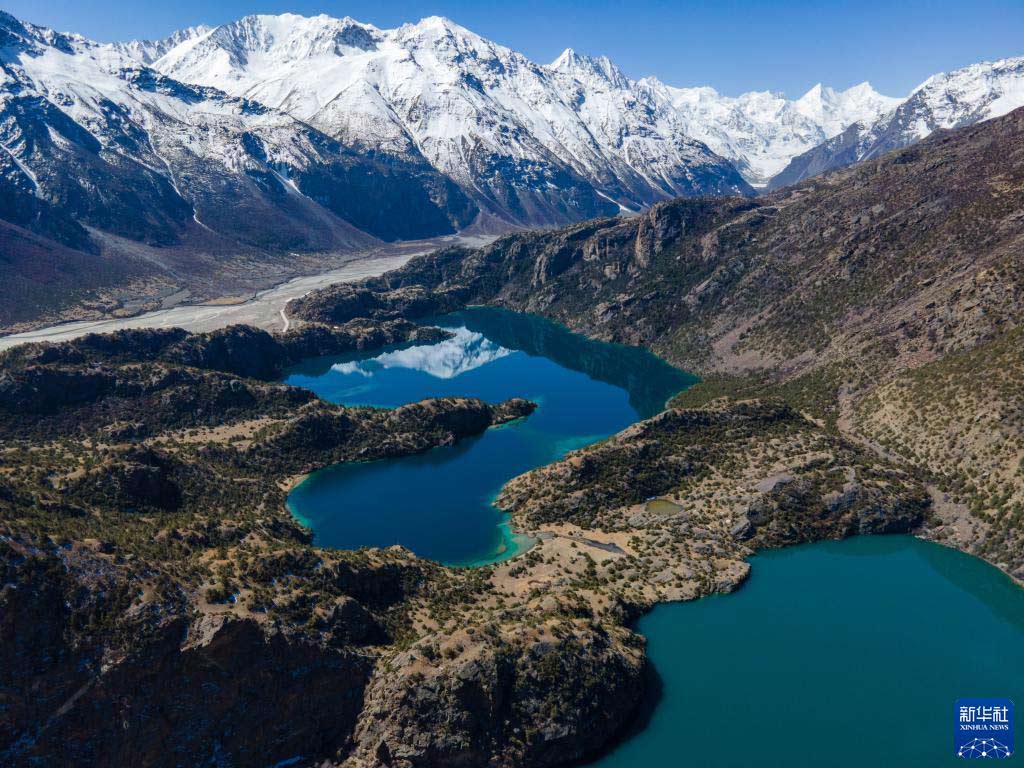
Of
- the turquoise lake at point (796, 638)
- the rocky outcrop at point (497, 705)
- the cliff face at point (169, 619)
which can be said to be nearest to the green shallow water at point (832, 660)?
the turquoise lake at point (796, 638)

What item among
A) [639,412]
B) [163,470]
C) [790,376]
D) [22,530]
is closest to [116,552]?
[22,530]

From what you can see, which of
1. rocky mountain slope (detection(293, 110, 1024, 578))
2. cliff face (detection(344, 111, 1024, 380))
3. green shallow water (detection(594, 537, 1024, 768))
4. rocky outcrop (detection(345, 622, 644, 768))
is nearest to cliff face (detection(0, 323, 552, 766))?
rocky outcrop (detection(345, 622, 644, 768))

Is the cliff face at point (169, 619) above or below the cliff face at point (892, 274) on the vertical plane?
below

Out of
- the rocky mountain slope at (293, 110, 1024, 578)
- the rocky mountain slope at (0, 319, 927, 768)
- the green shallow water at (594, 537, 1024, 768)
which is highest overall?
the rocky mountain slope at (293, 110, 1024, 578)

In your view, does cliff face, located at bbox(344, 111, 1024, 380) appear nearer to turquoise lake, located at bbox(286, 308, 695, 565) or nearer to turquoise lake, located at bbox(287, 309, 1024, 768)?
turquoise lake, located at bbox(286, 308, 695, 565)

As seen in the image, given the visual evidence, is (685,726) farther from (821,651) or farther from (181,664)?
(181,664)

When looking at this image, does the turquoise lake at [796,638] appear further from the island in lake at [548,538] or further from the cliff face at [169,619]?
the cliff face at [169,619]

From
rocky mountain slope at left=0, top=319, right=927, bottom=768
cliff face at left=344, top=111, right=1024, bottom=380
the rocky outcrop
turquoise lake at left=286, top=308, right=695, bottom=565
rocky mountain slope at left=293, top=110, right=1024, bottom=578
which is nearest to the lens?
rocky mountain slope at left=0, top=319, right=927, bottom=768
